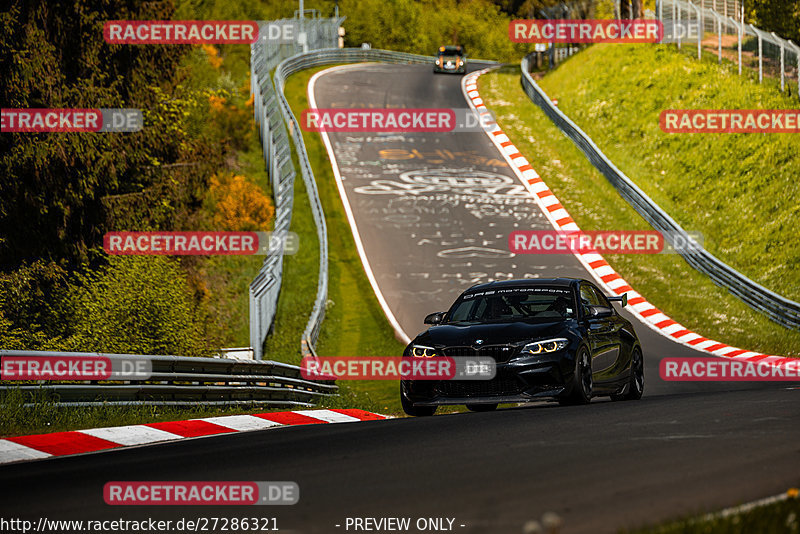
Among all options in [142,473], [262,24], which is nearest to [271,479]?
[142,473]

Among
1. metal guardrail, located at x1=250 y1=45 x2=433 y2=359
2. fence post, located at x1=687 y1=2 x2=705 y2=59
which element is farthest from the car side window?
fence post, located at x1=687 y1=2 x2=705 y2=59

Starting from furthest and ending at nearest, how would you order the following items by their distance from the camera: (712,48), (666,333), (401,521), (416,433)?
(712,48) < (666,333) < (416,433) < (401,521)

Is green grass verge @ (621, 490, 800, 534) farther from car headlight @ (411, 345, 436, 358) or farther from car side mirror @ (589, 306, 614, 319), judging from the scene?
car side mirror @ (589, 306, 614, 319)

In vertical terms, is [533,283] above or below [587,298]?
above

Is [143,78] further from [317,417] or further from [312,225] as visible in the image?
[317,417]

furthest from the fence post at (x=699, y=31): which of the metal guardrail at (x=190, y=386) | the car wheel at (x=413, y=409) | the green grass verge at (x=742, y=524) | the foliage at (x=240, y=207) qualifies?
the green grass verge at (x=742, y=524)

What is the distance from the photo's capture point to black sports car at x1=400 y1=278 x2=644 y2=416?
11711mm

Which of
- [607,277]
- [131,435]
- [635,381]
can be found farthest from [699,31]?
[131,435]

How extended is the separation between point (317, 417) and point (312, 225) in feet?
76.0

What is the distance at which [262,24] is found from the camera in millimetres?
60500

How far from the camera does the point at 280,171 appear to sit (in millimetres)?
38250

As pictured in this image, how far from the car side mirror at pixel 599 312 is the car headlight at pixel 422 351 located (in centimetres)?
194

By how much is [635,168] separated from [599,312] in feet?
96.5

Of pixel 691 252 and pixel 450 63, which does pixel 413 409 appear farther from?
pixel 450 63
